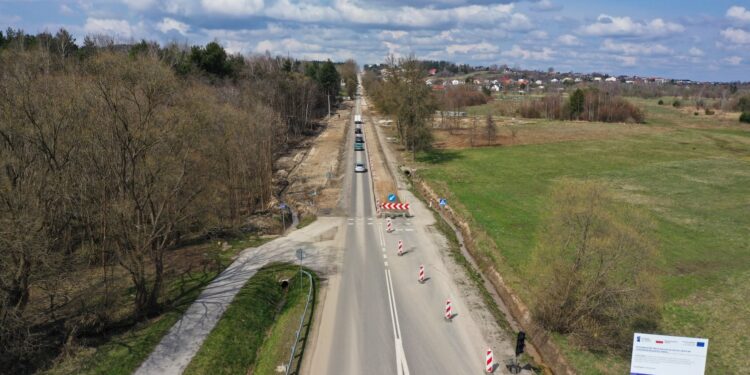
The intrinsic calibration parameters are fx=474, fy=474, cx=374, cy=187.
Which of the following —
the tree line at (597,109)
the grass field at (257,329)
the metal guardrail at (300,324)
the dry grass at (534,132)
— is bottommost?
the grass field at (257,329)

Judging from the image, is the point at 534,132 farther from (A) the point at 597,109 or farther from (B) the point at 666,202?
(B) the point at 666,202

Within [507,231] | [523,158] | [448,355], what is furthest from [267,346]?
[523,158]

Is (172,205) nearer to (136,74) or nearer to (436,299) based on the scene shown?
(136,74)

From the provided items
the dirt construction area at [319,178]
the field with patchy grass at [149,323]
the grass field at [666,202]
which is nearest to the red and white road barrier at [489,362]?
the grass field at [666,202]

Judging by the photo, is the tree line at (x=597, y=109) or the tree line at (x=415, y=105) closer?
the tree line at (x=415, y=105)

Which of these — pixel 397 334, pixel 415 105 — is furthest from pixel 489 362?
pixel 415 105

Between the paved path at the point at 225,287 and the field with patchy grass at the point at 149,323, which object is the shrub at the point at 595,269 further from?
the field with patchy grass at the point at 149,323
